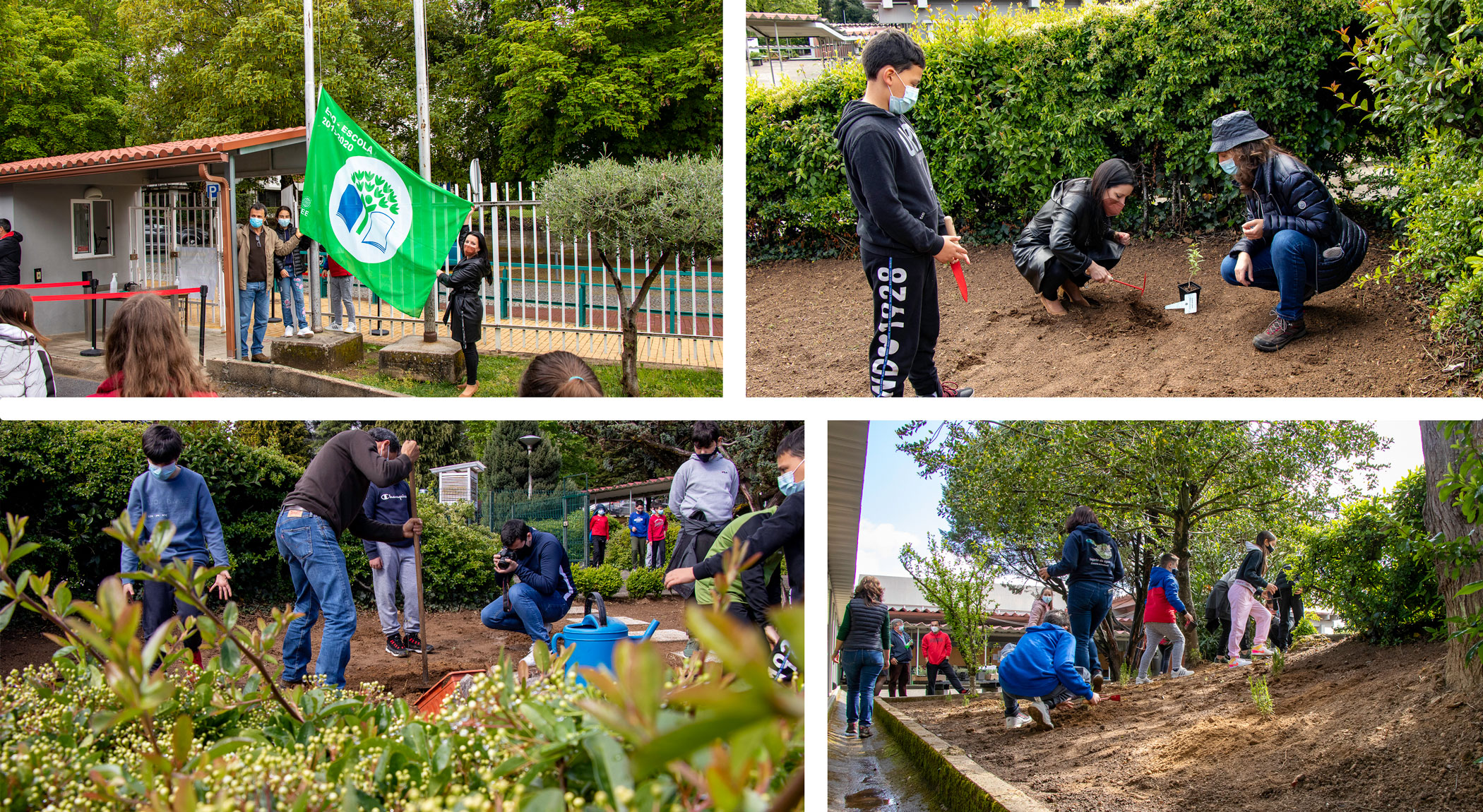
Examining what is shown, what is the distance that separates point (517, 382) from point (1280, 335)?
4242mm

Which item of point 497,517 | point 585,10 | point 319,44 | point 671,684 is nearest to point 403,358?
point 497,517

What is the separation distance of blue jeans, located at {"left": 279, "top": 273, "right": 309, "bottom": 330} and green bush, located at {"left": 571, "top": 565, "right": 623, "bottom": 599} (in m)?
3.31

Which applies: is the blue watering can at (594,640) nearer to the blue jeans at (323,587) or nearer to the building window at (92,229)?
the blue jeans at (323,587)

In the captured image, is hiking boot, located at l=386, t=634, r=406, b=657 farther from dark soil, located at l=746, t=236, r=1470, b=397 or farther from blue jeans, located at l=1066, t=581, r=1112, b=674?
blue jeans, located at l=1066, t=581, r=1112, b=674

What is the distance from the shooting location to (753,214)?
5059 millimetres

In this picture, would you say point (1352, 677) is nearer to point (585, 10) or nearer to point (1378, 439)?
point (1378, 439)

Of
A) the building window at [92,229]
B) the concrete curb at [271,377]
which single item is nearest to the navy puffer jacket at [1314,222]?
the concrete curb at [271,377]

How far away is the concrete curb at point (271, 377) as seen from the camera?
577 centimetres

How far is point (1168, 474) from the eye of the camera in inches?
139

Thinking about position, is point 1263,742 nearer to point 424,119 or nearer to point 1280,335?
point 1280,335

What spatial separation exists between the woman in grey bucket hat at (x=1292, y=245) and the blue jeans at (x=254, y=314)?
575 cm

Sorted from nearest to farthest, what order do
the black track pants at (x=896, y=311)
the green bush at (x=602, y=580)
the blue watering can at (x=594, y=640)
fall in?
the blue watering can at (x=594, y=640) < the black track pants at (x=896, y=311) < the green bush at (x=602, y=580)

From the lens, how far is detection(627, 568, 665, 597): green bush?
189 inches

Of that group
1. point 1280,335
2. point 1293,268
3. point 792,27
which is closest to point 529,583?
point 792,27
